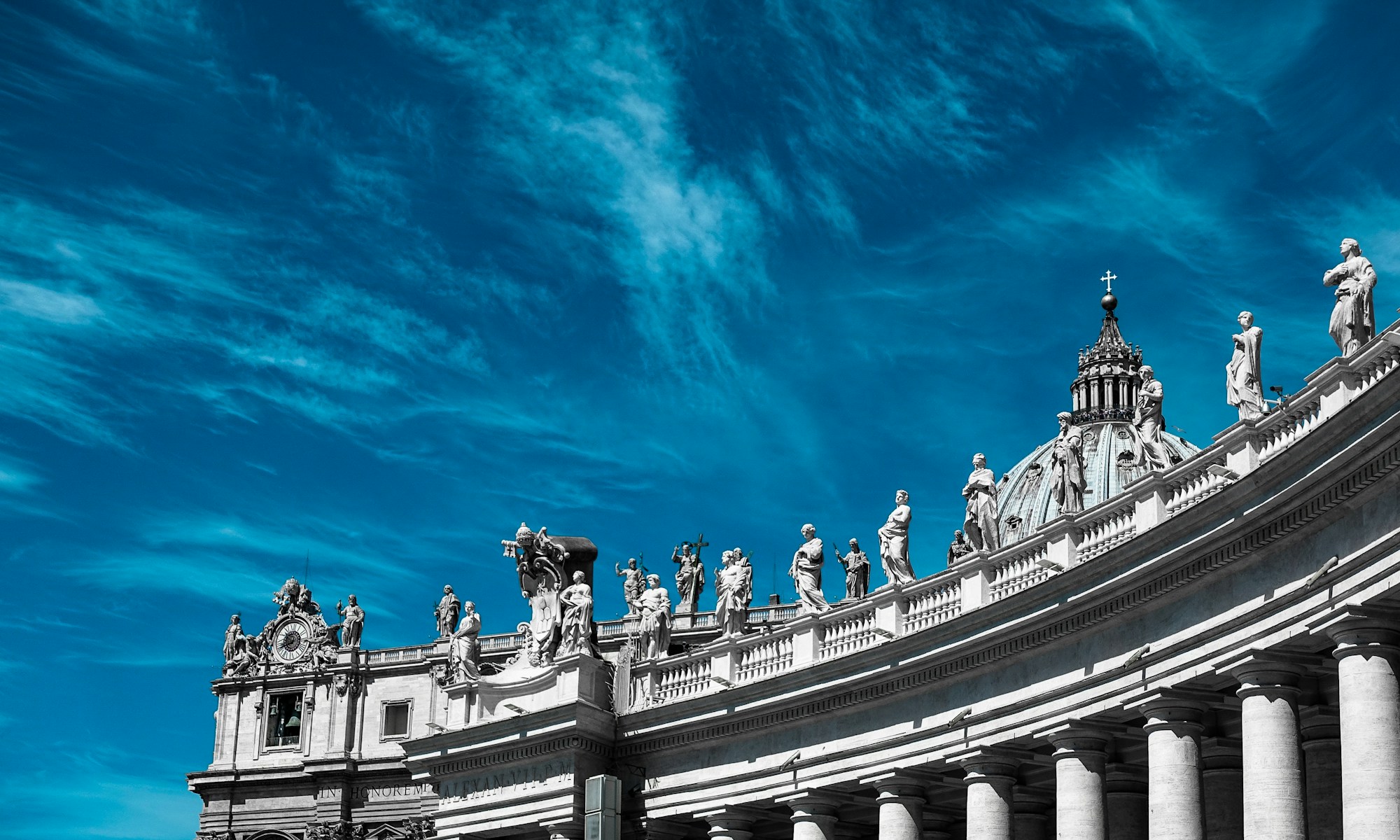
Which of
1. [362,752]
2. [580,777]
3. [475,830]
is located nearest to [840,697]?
[580,777]

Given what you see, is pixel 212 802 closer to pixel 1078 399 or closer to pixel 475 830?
pixel 475 830

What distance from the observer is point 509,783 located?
52.0 meters

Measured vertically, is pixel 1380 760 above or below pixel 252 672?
below

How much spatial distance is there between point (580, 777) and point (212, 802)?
2962 inches

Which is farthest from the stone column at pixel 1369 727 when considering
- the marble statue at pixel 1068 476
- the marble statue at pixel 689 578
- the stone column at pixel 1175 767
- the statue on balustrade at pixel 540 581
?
the marble statue at pixel 689 578

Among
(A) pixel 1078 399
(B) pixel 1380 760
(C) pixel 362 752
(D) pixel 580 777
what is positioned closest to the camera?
(B) pixel 1380 760

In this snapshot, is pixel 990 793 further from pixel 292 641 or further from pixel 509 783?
pixel 292 641

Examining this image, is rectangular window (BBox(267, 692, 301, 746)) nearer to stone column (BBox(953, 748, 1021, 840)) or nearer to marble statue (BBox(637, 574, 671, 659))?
marble statue (BBox(637, 574, 671, 659))

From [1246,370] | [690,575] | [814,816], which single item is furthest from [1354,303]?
[690,575]

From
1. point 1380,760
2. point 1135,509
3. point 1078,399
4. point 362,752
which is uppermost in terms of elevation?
point 1078,399

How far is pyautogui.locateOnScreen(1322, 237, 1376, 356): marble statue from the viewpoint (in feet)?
114

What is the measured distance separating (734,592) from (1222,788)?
54.1 ft

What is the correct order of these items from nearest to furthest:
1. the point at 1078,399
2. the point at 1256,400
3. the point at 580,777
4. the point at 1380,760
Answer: the point at 1380,760 < the point at 1256,400 < the point at 580,777 < the point at 1078,399

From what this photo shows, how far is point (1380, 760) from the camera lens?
3075cm
